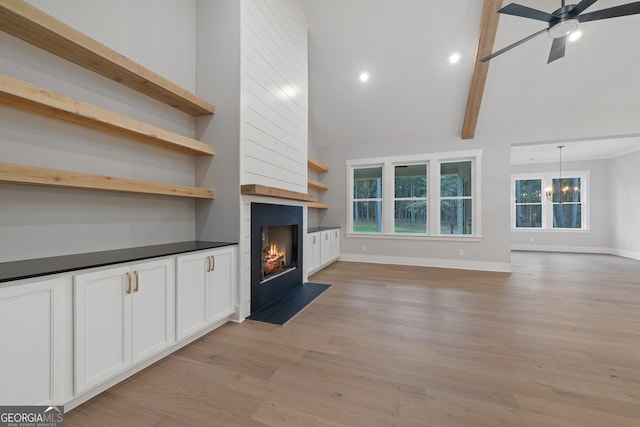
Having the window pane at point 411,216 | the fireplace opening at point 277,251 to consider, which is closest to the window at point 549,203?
the window pane at point 411,216

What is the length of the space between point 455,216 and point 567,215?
5533mm

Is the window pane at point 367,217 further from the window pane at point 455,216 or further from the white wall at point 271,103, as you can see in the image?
the white wall at point 271,103

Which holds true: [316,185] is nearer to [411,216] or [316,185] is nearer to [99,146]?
[411,216]

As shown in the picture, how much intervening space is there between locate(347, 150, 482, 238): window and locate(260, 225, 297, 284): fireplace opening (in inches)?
107

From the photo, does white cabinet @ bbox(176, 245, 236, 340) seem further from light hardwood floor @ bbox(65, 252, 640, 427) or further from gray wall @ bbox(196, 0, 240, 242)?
gray wall @ bbox(196, 0, 240, 242)

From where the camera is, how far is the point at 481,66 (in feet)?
13.6

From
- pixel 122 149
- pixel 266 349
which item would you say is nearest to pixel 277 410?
pixel 266 349

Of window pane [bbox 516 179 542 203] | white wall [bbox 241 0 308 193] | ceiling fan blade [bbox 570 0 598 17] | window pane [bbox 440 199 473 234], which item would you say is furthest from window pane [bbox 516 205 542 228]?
white wall [bbox 241 0 308 193]

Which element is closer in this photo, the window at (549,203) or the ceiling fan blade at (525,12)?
the ceiling fan blade at (525,12)

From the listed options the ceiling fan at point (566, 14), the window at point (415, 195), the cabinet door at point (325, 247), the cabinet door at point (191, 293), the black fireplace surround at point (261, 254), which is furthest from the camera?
the window at point (415, 195)

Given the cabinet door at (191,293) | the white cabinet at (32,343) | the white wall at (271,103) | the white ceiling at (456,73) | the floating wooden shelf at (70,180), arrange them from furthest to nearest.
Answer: the white ceiling at (456,73), the white wall at (271,103), the cabinet door at (191,293), the floating wooden shelf at (70,180), the white cabinet at (32,343)

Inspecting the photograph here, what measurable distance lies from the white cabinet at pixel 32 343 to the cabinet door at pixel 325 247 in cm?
391

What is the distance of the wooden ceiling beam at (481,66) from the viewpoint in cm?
355

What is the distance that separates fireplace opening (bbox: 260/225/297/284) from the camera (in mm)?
3207
